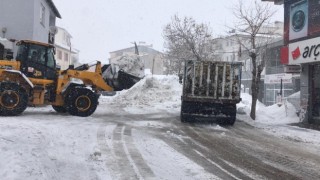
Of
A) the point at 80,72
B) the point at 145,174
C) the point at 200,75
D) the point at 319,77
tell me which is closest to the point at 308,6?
the point at 319,77

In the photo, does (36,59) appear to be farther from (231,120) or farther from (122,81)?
(231,120)

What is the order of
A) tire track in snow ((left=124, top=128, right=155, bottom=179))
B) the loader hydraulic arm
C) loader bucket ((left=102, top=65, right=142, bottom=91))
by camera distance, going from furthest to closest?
loader bucket ((left=102, top=65, right=142, bottom=91)) < the loader hydraulic arm < tire track in snow ((left=124, top=128, right=155, bottom=179))

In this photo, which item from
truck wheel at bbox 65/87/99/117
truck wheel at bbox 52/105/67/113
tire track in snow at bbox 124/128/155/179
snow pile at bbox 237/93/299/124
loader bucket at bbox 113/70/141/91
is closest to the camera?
tire track in snow at bbox 124/128/155/179

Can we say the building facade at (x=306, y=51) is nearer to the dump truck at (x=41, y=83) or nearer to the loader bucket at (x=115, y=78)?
the loader bucket at (x=115, y=78)

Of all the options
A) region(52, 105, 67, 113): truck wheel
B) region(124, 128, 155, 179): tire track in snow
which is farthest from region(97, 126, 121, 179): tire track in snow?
region(52, 105, 67, 113): truck wheel

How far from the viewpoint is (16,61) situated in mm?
15305

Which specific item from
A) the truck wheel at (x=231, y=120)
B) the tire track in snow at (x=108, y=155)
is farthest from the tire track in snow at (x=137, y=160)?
the truck wheel at (x=231, y=120)

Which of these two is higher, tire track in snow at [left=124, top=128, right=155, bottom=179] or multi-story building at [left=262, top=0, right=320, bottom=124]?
multi-story building at [left=262, top=0, right=320, bottom=124]

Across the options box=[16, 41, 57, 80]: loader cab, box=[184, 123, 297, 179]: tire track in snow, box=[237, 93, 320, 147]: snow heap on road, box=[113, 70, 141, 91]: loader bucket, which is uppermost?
box=[16, 41, 57, 80]: loader cab

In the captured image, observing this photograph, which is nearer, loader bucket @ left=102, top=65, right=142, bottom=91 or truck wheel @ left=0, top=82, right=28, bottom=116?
truck wheel @ left=0, top=82, right=28, bottom=116

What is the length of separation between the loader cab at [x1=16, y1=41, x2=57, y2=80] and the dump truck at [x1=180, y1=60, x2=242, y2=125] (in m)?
5.27

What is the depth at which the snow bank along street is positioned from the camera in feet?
24.2

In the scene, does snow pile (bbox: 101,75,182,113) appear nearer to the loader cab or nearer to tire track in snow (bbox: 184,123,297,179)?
the loader cab

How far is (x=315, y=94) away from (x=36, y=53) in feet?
39.8
